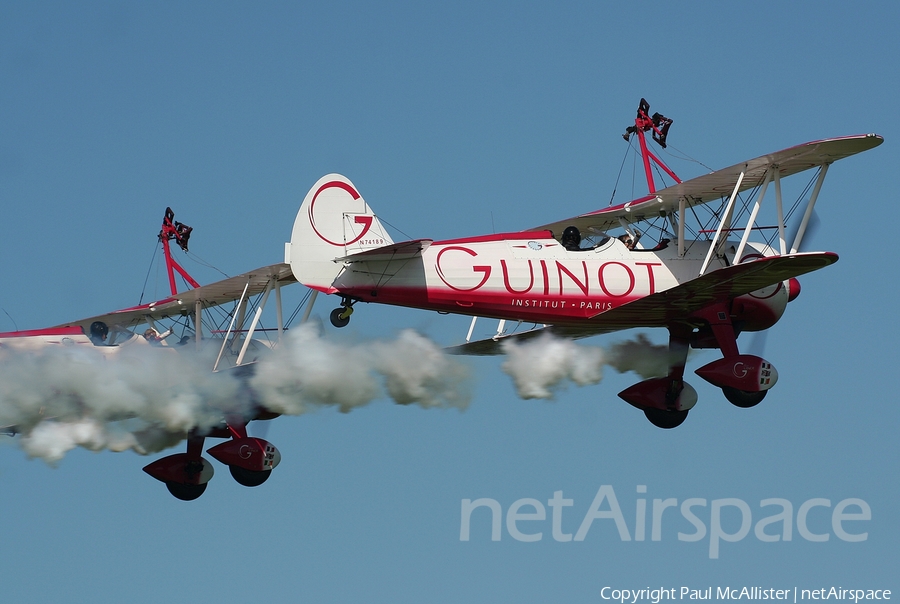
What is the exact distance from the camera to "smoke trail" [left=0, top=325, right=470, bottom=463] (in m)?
26.0

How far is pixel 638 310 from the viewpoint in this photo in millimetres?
24922

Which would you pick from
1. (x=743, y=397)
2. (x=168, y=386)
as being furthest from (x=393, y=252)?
(x=743, y=397)

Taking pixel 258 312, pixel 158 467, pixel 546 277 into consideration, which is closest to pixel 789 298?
pixel 546 277

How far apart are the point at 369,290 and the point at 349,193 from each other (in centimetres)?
182

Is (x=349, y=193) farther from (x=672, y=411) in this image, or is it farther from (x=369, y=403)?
(x=672, y=411)

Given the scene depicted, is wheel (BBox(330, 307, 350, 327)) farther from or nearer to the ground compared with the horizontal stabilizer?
nearer to the ground

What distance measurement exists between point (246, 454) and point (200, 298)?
304cm

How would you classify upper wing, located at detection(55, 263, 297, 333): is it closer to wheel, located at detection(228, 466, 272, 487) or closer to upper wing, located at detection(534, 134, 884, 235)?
wheel, located at detection(228, 466, 272, 487)

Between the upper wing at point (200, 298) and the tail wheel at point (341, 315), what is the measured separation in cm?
464

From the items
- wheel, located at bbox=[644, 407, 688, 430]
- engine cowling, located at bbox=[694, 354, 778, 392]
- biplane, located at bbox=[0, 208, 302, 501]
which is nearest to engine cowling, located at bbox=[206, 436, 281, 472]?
biplane, located at bbox=[0, 208, 302, 501]

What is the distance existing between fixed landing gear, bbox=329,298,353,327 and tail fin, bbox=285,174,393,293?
266 millimetres

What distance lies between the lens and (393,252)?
23.7 meters

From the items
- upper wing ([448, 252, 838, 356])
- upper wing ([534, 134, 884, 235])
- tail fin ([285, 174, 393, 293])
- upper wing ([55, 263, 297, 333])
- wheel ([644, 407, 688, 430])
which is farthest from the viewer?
upper wing ([55, 263, 297, 333])

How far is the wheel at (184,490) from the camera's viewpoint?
96.8 ft
